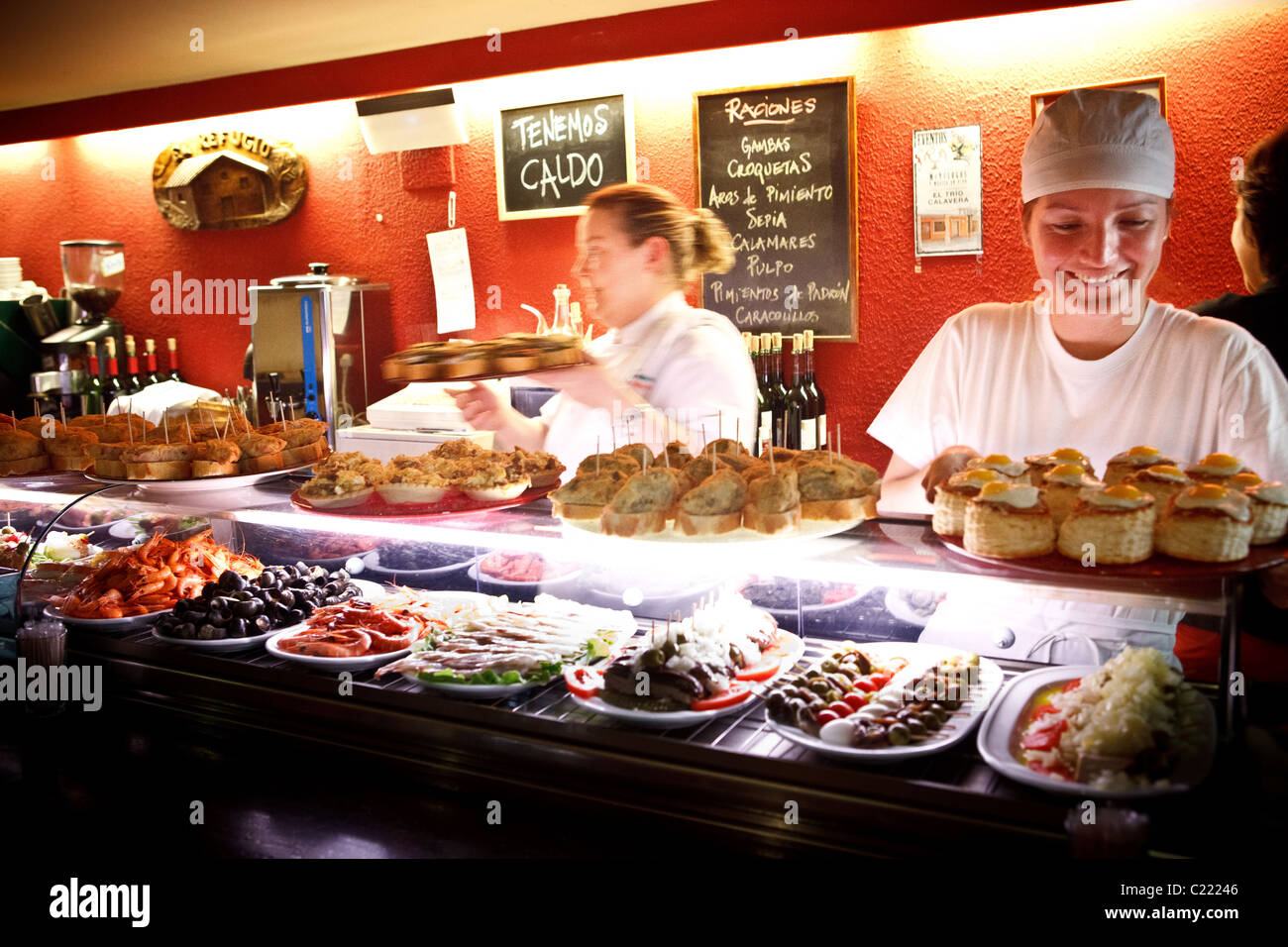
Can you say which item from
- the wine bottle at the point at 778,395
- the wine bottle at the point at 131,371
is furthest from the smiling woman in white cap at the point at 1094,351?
the wine bottle at the point at 131,371

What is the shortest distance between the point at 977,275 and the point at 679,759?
347 centimetres

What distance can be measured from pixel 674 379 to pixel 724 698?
1528 millimetres

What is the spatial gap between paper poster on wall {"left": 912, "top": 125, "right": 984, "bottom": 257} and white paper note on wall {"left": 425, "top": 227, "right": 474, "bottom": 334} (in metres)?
2.61

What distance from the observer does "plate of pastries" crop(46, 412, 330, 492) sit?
281 cm

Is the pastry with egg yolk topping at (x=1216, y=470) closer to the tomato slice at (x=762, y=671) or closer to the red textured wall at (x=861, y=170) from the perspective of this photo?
the tomato slice at (x=762, y=671)

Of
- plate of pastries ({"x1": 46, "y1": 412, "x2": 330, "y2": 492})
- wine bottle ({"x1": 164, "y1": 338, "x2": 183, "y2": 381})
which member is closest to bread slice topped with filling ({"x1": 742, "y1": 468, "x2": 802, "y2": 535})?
plate of pastries ({"x1": 46, "y1": 412, "x2": 330, "y2": 492})

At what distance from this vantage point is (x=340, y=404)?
6152mm

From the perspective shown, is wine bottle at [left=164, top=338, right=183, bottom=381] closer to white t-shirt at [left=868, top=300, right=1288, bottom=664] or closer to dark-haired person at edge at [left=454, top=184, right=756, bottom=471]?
dark-haired person at edge at [left=454, top=184, right=756, bottom=471]

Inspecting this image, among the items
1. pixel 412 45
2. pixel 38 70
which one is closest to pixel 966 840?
pixel 412 45

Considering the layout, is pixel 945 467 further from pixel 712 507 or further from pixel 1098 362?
pixel 1098 362

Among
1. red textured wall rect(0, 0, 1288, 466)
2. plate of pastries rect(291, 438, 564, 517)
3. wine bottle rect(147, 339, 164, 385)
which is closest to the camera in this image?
plate of pastries rect(291, 438, 564, 517)

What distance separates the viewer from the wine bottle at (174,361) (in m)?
6.98

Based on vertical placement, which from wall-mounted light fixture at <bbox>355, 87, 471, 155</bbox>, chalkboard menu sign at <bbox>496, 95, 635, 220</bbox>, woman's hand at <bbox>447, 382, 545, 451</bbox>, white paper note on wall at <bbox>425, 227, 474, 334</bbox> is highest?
wall-mounted light fixture at <bbox>355, 87, 471, 155</bbox>

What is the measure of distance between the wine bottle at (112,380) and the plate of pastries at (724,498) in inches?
218
